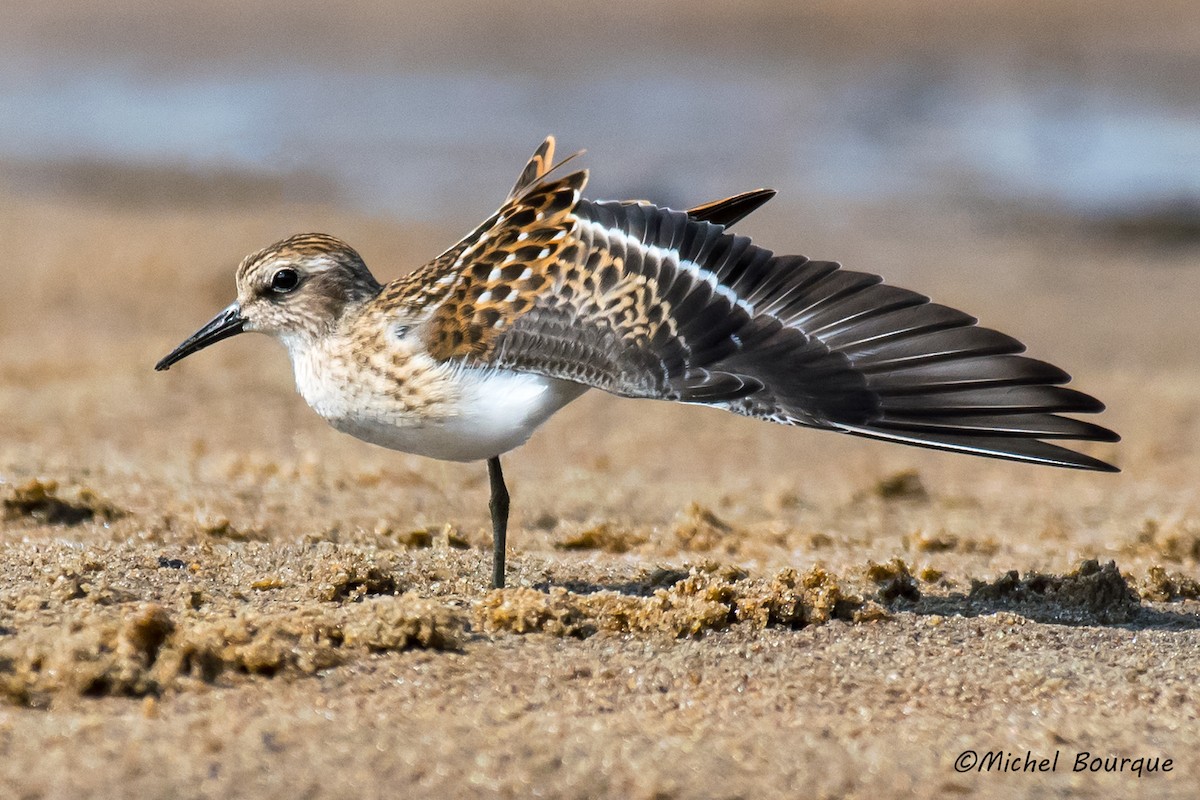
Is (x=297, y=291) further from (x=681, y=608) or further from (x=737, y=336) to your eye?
(x=681, y=608)

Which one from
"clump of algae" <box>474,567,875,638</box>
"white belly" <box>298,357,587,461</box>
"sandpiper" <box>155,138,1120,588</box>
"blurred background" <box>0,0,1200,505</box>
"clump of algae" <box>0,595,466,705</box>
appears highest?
"blurred background" <box>0,0,1200,505</box>

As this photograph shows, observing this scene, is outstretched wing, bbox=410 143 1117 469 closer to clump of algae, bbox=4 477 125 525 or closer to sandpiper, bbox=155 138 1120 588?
sandpiper, bbox=155 138 1120 588

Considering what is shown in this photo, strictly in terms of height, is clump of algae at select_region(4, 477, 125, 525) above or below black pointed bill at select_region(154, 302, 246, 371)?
below

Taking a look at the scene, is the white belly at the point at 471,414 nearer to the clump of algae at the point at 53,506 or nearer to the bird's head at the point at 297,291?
the bird's head at the point at 297,291

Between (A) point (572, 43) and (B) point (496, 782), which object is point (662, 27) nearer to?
(A) point (572, 43)

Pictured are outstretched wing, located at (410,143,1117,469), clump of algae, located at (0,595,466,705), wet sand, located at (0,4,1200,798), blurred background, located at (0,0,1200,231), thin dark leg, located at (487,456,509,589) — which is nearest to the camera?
wet sand, located at (0,4,1200,798)

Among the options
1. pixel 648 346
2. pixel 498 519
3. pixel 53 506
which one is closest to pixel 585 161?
pixel 53 506

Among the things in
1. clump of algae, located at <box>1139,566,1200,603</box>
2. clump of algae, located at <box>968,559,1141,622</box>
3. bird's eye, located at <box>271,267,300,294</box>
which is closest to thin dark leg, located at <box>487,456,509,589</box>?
bird's eye, located at <box>271,267,300,294</box>

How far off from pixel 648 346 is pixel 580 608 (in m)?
0.76

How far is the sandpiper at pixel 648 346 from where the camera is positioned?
4.52m

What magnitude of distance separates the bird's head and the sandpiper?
2 centimetres

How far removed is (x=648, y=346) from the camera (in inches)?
185

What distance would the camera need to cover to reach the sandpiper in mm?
4516

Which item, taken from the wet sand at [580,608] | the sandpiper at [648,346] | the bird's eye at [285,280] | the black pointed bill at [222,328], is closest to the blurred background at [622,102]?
the wet sand at [580,608]
